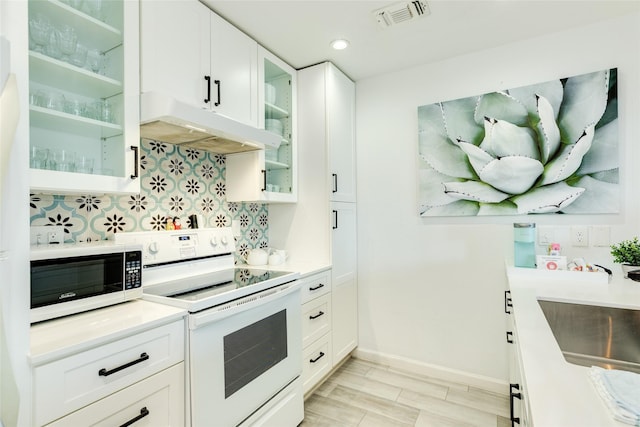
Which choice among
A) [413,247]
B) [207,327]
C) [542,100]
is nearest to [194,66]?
[207,327]

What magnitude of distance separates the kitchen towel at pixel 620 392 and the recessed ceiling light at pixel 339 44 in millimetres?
2128

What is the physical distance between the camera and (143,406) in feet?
3.66

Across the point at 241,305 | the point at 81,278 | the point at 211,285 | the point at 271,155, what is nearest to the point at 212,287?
the point at 211,285

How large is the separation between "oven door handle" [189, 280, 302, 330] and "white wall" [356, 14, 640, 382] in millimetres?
1051

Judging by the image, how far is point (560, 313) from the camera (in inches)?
51.9

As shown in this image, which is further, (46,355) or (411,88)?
(411,88)

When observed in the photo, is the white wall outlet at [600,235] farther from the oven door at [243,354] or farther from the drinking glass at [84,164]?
the drinking glass at [84,164]

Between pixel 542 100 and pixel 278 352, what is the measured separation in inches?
89.7

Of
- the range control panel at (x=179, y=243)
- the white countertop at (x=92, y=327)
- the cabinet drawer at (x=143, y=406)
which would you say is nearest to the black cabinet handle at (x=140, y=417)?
the cabinet drawer at (x=143, y=406)

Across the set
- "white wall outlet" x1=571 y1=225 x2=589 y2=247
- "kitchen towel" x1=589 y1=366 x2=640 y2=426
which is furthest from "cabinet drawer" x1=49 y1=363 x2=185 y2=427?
"white wall outlet" x1=571 y1=225 x2=589 y2=247

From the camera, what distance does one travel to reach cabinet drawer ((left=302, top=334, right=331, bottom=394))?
81.3 inches

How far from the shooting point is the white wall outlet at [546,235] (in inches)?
79.6

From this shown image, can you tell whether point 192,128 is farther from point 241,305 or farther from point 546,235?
point 546,235

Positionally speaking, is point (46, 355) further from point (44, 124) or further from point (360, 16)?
point (360, 16)
